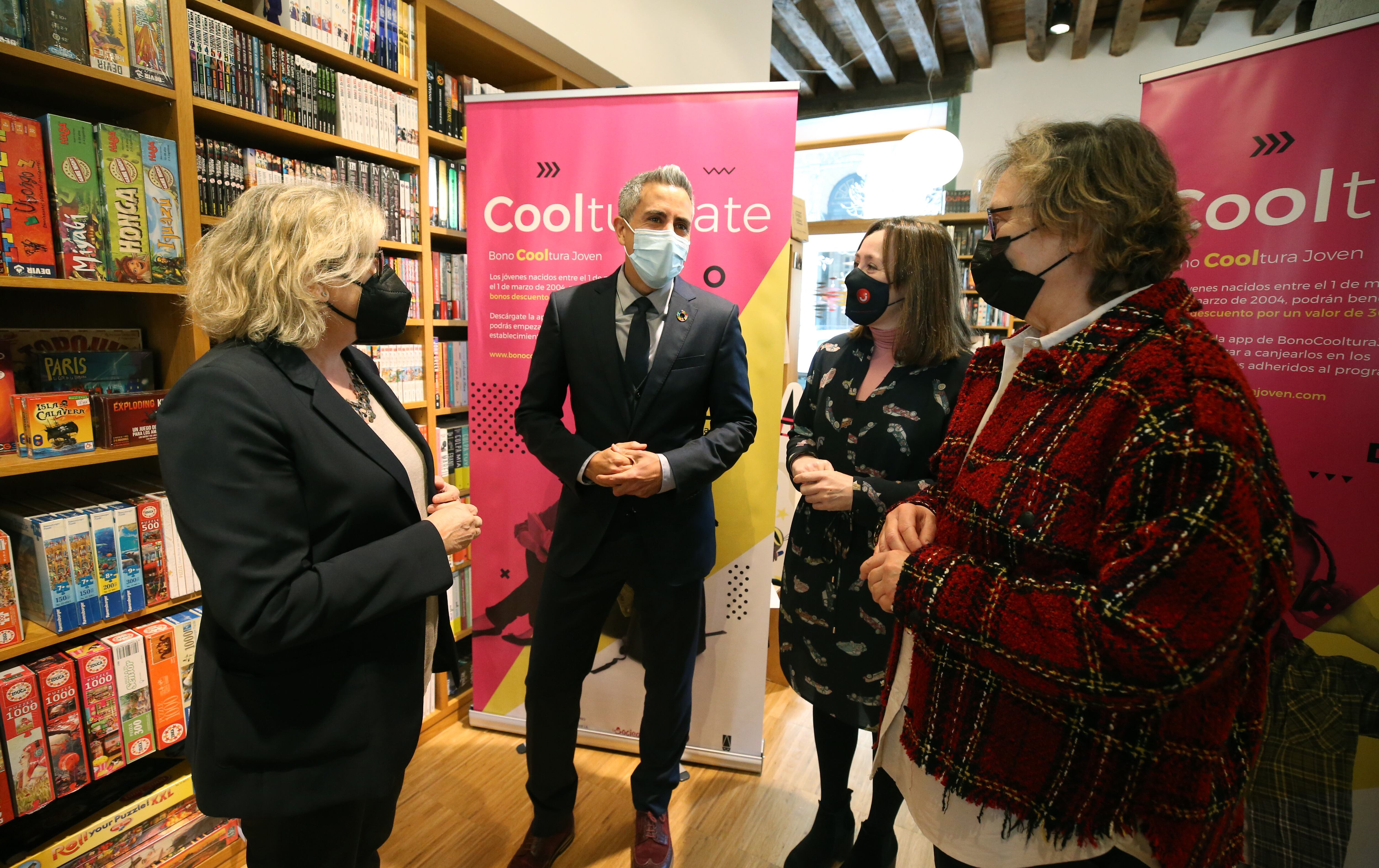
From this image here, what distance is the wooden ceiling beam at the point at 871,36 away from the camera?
4863 millimetres

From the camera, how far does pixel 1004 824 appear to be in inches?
36.0

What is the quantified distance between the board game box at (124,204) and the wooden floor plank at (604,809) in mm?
1731

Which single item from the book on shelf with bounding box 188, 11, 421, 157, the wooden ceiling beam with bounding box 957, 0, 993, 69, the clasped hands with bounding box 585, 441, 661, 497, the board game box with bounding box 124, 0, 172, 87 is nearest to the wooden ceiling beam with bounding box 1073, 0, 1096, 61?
the wooden ceiling beam with bounding box 957, 0, 993, 69

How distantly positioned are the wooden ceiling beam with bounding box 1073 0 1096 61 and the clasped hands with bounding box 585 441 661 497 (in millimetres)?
5304

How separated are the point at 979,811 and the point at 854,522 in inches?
31.4

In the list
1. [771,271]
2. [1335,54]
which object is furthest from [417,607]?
[1335,54]

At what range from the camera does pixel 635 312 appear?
5.95 feet

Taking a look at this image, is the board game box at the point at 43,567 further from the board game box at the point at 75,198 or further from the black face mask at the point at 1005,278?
the black face mask at the point at 1005,278

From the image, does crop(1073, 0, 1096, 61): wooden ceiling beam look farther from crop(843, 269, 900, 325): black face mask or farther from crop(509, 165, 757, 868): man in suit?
crop(509, 165, 757, 868): man in suit

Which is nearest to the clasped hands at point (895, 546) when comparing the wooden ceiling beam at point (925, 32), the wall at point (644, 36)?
the wall at point (644, 36)

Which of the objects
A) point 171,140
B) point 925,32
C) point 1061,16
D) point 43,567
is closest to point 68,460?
point 43,567

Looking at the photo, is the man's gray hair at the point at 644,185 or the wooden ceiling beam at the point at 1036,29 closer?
the man's gray hair at the point at 644,185

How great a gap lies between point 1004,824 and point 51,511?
2149 millimetres

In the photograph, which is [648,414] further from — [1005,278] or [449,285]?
[449,285]
